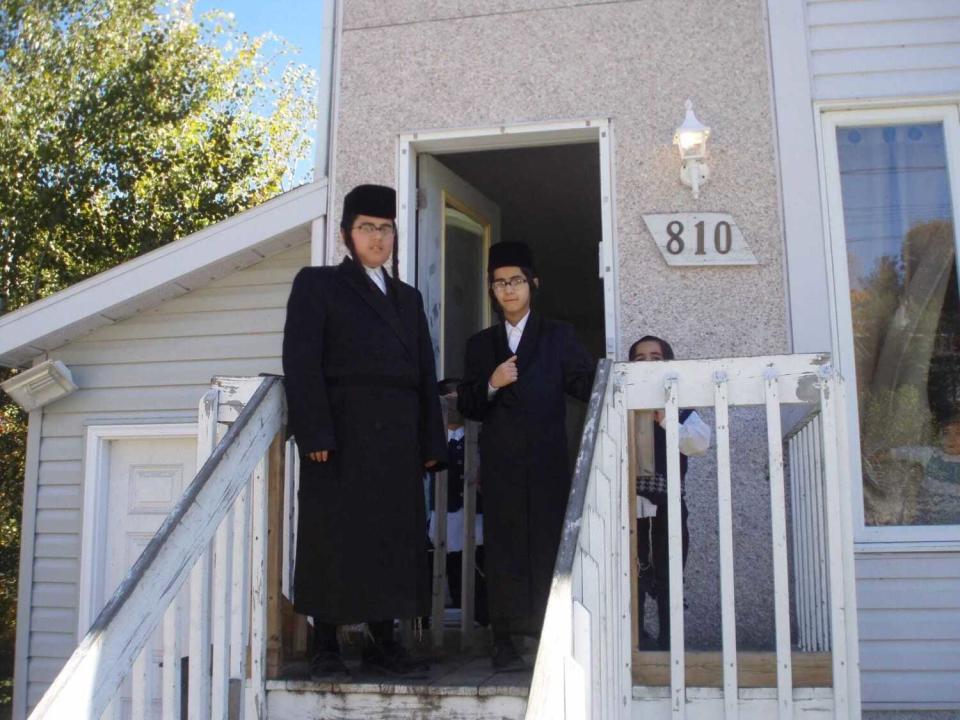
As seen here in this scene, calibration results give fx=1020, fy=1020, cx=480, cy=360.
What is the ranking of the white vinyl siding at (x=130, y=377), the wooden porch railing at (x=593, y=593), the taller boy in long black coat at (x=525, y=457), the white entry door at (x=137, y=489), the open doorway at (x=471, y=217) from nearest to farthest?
the wooden porch railing at (x=593, y=593) < the taller boy in long black coat at (x=525, y=457) < the open doorway at (x=471, y=217) < the white vinyl siding at (x=130, y=377) < the white entry door at (x=137, y=489)

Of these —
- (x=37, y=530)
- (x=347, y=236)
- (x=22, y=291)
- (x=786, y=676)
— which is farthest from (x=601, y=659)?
(x=22, y=291)

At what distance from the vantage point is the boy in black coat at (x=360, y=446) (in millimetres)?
3303

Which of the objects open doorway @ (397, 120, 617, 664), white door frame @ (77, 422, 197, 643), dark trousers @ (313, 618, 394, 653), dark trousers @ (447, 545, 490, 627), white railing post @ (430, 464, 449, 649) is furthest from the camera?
white door frame @ (77, 422, 197, 643)

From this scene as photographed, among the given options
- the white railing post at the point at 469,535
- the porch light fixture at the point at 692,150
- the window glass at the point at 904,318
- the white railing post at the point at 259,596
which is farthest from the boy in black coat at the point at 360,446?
the window glass at the point at 904,318

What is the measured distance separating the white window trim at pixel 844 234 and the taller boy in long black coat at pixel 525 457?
4.78 feet

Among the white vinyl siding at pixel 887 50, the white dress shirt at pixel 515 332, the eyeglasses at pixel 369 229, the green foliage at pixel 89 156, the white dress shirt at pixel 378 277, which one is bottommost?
the white dress shirt at pixel 515 332

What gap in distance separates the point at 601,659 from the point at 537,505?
874 millimetres

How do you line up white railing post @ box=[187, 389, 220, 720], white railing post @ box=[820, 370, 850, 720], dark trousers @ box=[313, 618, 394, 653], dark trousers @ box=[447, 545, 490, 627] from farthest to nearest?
1. dark trousers @ box=[447, 545, 490, 627]
2. dark trousers @ box=[313, 618, 394, 653]
3. white railing post @ box=[820, 370, 850, 720]
4. white railing post @ box=[187, 389, 220, 720]

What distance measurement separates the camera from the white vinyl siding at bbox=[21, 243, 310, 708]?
6051 mm

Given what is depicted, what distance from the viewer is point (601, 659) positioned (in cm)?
279

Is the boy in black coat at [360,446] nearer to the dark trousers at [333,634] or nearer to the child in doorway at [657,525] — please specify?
the dark trousers at [333,634]

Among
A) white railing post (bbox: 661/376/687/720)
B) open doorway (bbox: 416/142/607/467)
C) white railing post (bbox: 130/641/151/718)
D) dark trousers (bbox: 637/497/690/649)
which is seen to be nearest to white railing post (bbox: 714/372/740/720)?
white railing post (bbox: 661/376/687/720)

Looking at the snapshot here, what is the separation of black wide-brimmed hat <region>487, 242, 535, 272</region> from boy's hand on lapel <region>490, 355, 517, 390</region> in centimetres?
43

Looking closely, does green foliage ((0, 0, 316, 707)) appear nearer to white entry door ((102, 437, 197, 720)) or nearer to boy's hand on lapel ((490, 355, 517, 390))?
white entry door ((102, 437, 197, 720))
